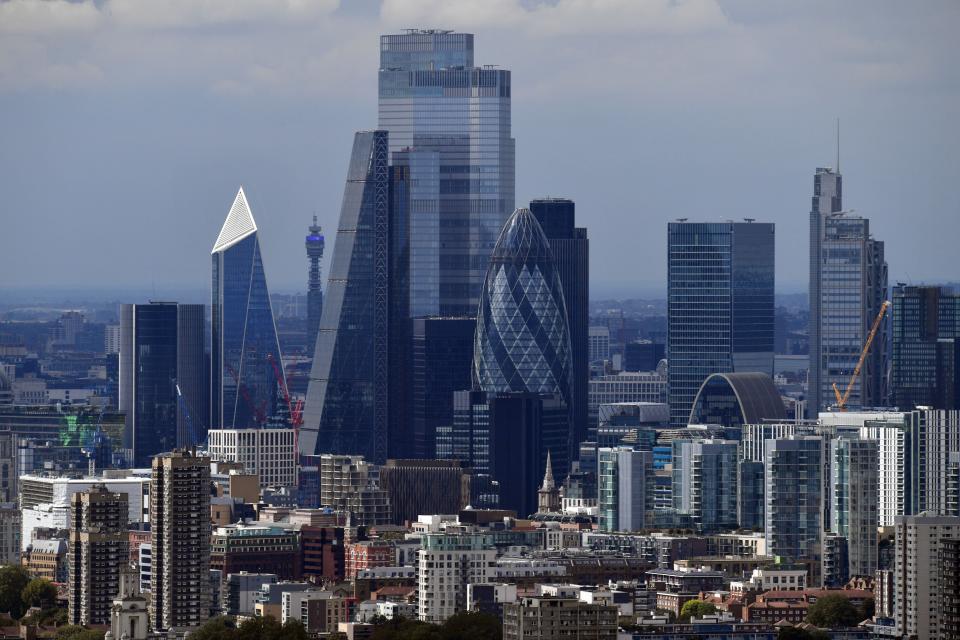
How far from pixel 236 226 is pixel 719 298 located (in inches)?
1074

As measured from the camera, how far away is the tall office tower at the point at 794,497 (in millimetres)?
112000

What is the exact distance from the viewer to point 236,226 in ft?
602

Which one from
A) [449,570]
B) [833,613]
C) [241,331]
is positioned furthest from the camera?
[241,331]

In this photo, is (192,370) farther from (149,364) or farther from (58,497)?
(58,497)

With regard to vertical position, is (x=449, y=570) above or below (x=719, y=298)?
below

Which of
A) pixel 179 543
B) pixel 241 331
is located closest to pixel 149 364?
pixel 241 331

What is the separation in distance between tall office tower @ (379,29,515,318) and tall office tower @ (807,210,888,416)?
15.1 m

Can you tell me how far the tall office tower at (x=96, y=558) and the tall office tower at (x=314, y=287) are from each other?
222ft

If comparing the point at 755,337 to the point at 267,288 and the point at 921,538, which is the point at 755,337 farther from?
the point at 921,538

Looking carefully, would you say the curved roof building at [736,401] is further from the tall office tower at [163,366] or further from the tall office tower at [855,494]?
the tall office tower at [855,494]

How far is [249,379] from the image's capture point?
7028 inches

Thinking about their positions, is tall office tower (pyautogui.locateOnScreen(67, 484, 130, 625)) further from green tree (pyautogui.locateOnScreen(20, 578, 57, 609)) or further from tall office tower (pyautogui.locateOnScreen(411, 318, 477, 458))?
tall office tower (pyautogui.locateOnScreen(411, 318, 477, 458))

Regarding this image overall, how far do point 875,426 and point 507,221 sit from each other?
157 feet

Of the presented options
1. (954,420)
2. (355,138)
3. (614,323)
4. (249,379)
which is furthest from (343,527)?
(614,323)
